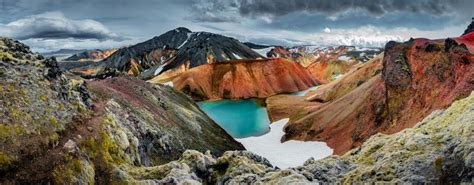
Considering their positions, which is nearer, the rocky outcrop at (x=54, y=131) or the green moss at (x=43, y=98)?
the rocky outcrop at (x=54, y=131)

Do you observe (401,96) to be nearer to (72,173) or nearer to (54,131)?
(54,131)

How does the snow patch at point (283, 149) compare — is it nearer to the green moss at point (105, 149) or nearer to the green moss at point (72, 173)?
the green moss at point (105, 149)

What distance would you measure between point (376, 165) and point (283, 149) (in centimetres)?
4817

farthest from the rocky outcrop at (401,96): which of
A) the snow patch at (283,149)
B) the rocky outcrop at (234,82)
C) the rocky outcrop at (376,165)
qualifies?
the rocky outcrop at (234,82)

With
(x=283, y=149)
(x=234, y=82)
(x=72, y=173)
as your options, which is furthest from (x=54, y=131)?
(x=234, y=82)

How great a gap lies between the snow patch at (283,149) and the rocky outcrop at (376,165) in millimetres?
30862

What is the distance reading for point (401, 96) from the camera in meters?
58.0

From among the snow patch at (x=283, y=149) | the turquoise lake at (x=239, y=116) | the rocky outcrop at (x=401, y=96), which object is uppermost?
the rocky outcrop at (x=401, y=96)

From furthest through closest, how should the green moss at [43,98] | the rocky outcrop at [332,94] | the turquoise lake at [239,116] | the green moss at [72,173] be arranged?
the rocky outcrop at [332,94], the turquoise lake at [239,116], the green moss at [43,98], the green moss at [72,173]

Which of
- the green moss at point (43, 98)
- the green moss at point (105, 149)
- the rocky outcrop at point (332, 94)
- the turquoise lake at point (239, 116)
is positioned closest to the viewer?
the green moss at point (105, 149)

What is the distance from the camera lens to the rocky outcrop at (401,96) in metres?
47.8

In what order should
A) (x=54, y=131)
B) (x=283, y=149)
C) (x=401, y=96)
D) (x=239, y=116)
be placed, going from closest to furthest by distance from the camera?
(x=54, y=131) < (x=401, y=96) < (x=283, y=149) < (x=239, y=116)

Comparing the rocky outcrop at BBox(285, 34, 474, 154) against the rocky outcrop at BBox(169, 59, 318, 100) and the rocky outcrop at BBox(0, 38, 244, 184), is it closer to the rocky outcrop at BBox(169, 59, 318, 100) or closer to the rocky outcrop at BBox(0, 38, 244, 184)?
the rocky outcrop at BBox(0, 38, 244, 184)

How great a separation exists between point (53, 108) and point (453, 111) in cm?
2620
